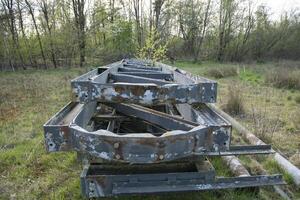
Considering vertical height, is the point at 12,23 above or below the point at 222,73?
above

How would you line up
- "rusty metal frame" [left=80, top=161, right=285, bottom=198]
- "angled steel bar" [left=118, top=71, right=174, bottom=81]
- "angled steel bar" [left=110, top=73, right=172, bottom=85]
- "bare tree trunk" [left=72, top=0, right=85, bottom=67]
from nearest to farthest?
1. "rusty metal frame" [left=80, top=161, right=285, bottom=198]
2. "angled steel bar" [left=110, top=73, right=172, bottom=85]
3. "angled steel bar" [left=118, top=71, right=174, bottom=81]
4. "bare tree trunk" [left=72, top=0, right=85, bottom=67]

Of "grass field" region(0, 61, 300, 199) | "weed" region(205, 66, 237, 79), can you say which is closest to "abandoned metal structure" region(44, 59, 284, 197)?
"grass field" region(0, 61, 300, 199)

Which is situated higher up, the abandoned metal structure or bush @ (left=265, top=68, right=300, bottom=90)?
the abandoned metal structure

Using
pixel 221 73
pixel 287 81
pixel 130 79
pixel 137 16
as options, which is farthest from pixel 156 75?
pixel 137 16

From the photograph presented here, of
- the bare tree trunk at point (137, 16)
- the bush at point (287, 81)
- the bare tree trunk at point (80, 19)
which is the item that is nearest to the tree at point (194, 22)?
the bare tree trunk at point (137, 16)

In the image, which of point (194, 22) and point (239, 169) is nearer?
point (239, 169)

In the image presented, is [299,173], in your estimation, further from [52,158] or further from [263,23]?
[263,23]

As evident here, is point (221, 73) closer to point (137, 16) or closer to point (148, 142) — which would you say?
point (148, 142)

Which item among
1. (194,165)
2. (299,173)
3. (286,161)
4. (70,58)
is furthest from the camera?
(70,58)

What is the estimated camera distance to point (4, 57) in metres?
17.9

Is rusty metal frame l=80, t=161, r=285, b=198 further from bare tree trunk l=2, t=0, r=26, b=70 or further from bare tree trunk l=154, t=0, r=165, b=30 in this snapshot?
bare tree trunk l=154, t=0, r=165, b=30

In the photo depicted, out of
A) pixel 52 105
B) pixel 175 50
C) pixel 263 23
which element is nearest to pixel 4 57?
pixel 52 105

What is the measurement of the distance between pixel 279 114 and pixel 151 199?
5.09 m

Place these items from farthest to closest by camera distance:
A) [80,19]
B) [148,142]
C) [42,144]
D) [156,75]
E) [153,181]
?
[80,19]
[42,144]
[156,75]
[153,181]
[148,142]
